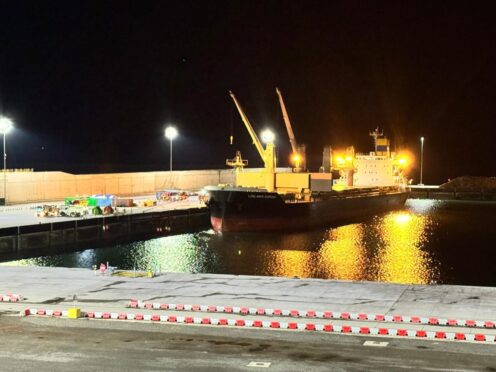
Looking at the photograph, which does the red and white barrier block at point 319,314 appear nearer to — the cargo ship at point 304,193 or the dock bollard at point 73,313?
the dock bollard at point 73,313

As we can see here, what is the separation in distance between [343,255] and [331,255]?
823 millimetres

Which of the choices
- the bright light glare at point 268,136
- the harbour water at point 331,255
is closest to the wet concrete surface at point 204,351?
the harbour water at point 331,255

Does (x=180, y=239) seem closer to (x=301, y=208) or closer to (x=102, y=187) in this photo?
(x=301, y=208)

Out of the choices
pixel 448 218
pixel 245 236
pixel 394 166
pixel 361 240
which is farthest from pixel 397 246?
pixel 394 166

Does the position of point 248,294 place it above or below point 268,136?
below

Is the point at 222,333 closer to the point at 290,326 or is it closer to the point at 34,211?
the point at 290,326

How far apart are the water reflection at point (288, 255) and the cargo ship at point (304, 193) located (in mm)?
2206

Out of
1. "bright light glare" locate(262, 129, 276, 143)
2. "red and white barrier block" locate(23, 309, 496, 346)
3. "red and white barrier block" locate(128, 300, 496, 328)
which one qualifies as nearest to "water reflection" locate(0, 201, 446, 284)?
"bright light glare" locate(262, 129, 276, 143)

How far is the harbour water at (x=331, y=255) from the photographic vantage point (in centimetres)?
3716

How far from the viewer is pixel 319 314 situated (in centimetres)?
1930

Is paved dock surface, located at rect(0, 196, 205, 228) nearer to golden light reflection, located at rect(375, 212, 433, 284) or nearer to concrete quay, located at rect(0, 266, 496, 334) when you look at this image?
golden light reflection, located at rect(375, 212, 433, 284)

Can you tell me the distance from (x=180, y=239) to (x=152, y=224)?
3.79 meters

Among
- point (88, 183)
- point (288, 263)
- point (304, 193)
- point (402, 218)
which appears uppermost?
point (88, 183)

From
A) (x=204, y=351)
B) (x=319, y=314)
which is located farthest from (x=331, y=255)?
(x=204, y=351)
